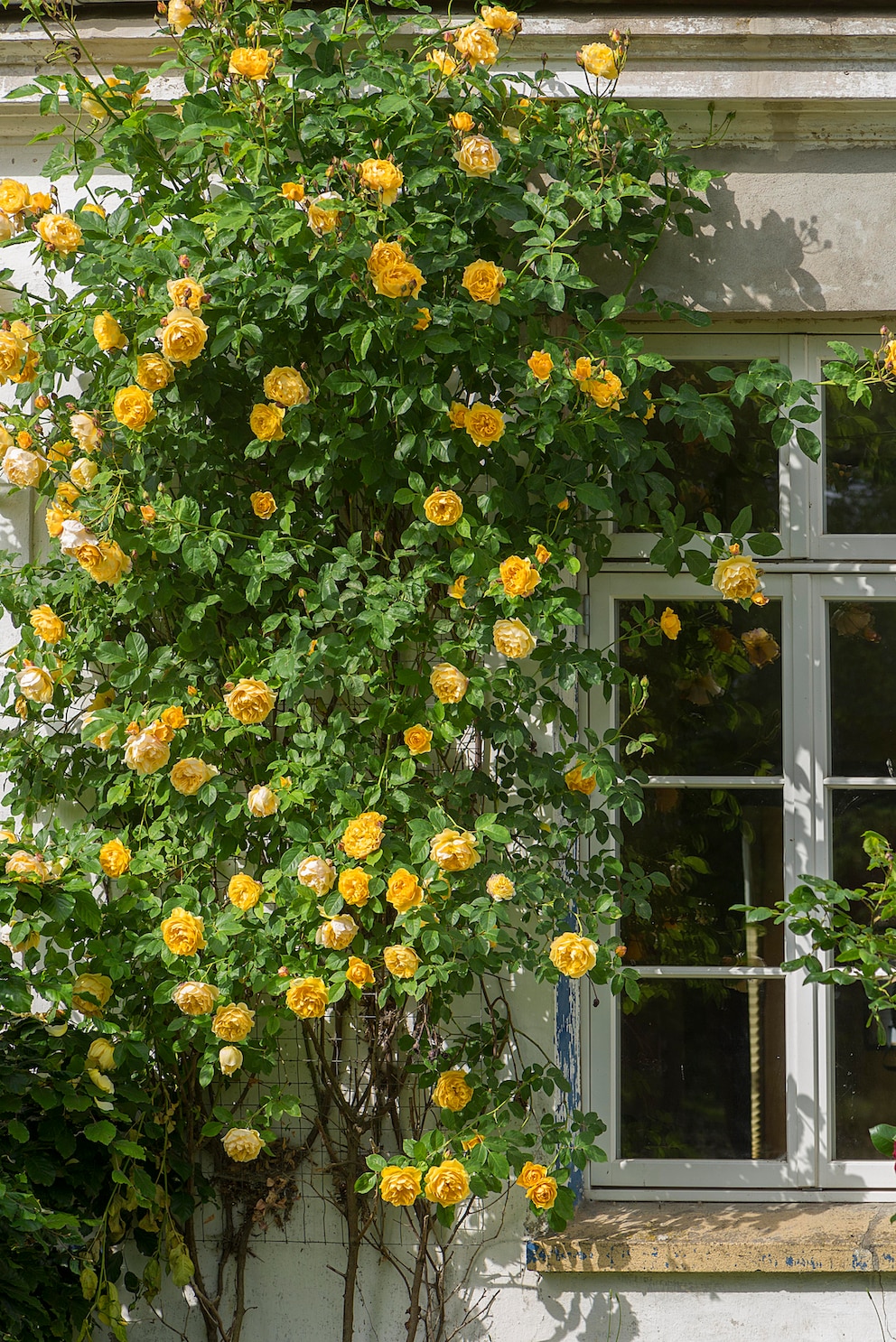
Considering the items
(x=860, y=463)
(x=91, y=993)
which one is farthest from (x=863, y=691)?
(x=91, y=993)

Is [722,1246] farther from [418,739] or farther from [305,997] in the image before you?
[418,739]

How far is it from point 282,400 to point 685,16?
1.35 meters

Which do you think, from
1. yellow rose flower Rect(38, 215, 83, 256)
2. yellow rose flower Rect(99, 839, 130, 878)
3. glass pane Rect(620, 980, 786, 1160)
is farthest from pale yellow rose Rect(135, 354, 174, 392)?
glass pane Rect(620, 980, 786, 1160)

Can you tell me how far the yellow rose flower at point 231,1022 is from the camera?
2.20 m

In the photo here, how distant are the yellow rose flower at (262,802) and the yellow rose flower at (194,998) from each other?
343mm

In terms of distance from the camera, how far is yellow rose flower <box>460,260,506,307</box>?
221cm

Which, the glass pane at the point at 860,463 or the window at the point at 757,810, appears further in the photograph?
the glass pane at the point at 860,463

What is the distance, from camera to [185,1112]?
8.18 ft

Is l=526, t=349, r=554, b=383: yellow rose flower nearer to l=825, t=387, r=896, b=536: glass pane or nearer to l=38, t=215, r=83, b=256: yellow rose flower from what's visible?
l=825, t=387, r=896, b=536: glass pane

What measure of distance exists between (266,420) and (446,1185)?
1.51 meters

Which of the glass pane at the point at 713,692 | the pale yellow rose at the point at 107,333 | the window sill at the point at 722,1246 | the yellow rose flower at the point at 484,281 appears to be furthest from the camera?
the glass pane at the point at 713,692

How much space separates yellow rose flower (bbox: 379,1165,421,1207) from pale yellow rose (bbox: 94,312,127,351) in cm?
171

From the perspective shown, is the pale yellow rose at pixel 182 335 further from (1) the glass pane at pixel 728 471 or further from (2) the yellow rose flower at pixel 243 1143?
(2) the yellow rose flower at pixel 243 1143

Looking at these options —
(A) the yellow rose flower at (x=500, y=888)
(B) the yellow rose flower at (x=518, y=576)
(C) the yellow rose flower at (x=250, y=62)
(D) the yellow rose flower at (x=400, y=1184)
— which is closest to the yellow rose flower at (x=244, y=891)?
(A) the yellow rose flower at (x=500, y=888)
